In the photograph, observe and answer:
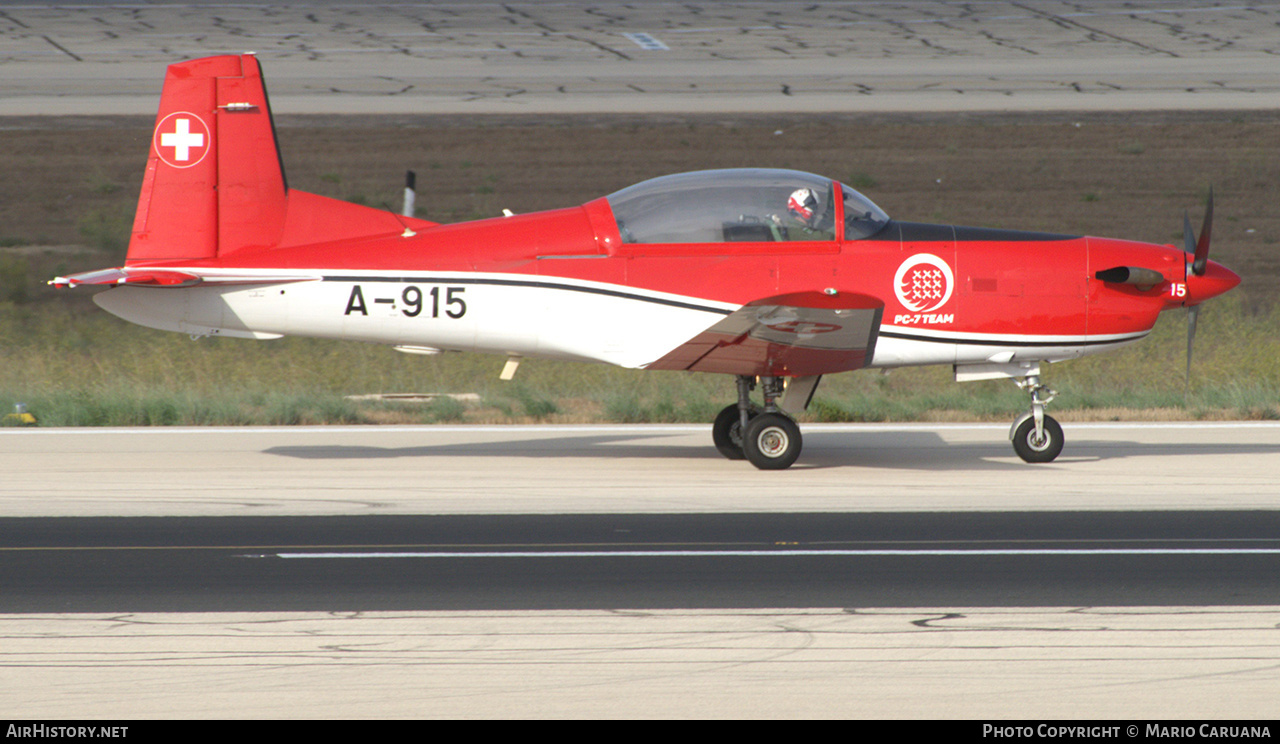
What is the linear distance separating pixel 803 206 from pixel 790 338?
0.97m

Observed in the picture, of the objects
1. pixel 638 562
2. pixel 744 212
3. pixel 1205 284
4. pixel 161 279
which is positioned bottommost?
pixel 638 562

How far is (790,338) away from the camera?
865 cm

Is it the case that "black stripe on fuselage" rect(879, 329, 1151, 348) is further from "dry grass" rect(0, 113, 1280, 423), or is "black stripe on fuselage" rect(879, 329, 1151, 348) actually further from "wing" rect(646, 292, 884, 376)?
"dry grass" rect(0, 113, 1280, 423)

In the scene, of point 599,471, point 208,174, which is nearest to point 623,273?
point 599,471

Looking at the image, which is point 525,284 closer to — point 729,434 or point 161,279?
point 729,434

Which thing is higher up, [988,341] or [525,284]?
[525,284]

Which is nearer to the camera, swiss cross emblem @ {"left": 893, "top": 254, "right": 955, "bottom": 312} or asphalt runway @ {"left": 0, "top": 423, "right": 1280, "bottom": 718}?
asphalt runway @ {"left": 0, "top": 423, "right": 1280, "bottom": 718}

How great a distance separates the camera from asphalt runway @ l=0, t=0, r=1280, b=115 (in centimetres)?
3166

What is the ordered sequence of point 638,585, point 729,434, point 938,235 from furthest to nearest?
point 729,434, point 938,235, point 638,585

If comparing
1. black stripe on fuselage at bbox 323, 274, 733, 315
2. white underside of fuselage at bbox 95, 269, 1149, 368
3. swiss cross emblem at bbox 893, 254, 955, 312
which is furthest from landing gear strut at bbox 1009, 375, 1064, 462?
black stripe on fuselage at bbox 323, 274, 733, 315

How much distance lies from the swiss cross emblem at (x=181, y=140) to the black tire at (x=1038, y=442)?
643cm

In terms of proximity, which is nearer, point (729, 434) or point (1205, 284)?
point (1205, 284)

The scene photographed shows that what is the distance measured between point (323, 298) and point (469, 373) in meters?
6.31

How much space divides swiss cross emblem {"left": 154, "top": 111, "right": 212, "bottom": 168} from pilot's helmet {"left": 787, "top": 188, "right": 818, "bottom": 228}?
4264 millimetres
